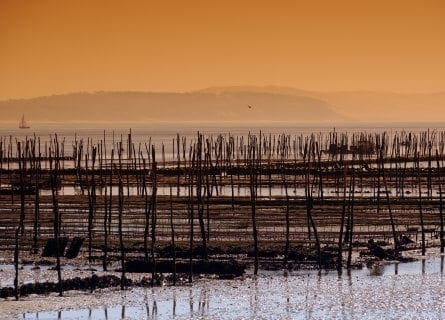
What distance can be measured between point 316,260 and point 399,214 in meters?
14.4

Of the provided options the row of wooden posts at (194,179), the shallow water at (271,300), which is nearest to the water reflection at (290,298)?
the shallow water at (271,300)

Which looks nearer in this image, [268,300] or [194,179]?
[268,300]

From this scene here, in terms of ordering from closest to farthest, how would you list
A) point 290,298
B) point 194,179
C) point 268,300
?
point 268,300
point 290,298
point 194,179

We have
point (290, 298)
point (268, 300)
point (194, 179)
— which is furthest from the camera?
point (194, 179)

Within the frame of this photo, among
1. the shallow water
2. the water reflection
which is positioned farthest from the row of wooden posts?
the water reflection

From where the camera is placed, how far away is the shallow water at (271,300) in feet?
98.5

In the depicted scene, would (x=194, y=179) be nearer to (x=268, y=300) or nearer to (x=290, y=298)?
(x=290, y=298)

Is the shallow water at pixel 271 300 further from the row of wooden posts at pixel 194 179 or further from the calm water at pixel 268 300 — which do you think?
the row of wooden posts at pixel 194 179

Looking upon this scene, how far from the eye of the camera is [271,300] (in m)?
31.8

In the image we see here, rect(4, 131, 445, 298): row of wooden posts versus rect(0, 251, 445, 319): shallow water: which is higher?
rect(4, 131, 445, 298): row of wooden posts

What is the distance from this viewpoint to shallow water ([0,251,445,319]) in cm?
3002

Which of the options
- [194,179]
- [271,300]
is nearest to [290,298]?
[271,300]

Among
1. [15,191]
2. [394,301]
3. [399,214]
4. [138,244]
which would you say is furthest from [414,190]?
[394,301]

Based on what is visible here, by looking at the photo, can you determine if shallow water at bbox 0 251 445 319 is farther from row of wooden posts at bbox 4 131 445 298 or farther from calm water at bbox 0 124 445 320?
row of wooden posts at bbox 4 131 445 298
